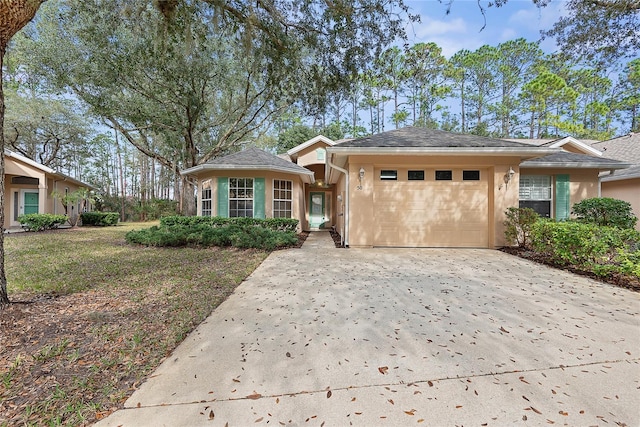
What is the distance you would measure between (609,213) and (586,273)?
3.54m

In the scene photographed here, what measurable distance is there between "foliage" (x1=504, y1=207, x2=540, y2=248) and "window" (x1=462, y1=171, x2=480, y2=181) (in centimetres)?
118

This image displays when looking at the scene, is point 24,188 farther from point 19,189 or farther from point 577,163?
point 577,163

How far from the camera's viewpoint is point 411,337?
2.61 metres

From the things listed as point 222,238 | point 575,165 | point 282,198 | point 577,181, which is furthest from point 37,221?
point 577,181

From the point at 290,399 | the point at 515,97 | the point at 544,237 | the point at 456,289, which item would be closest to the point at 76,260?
the point at 290,399

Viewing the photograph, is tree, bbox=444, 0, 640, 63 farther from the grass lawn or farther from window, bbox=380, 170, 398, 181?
the grass lawn

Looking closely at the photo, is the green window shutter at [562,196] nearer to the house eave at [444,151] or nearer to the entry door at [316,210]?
the house eave at [444,151]

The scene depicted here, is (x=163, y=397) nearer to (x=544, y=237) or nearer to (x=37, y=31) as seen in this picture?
(x=544, y=237)

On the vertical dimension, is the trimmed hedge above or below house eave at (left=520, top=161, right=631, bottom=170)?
below

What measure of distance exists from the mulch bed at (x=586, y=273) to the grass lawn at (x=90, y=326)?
19.4ft

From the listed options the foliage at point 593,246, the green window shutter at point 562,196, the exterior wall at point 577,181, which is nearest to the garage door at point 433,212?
the foliage at point 593,246

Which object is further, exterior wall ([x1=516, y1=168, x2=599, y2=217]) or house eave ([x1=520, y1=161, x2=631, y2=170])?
exterior wall ([x1=516, y1=168, x2=599, y2=217])

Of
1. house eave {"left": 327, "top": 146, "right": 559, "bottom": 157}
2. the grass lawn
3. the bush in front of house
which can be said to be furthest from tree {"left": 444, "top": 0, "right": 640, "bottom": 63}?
the bush in front of house

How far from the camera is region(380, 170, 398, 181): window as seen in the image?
7.90 metres
